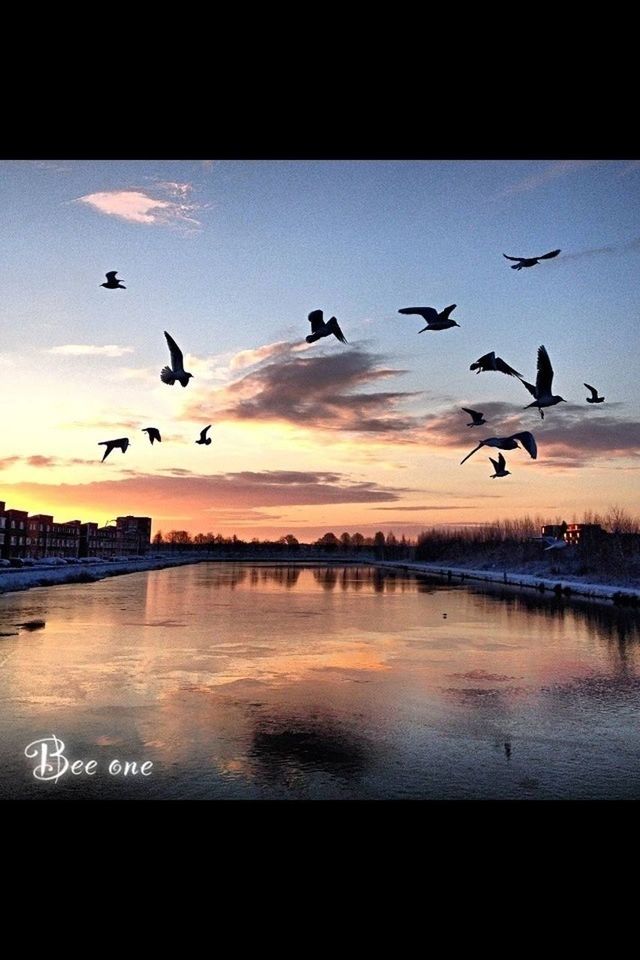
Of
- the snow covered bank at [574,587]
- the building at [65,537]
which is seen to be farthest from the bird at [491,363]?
the building at [65,537]

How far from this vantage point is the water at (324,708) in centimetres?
632

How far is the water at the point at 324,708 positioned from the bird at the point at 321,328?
380 centimetres

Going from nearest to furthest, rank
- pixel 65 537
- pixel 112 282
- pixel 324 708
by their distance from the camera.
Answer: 1. pixel 112 282
2. pixel 324 708
3. pixel 65 537

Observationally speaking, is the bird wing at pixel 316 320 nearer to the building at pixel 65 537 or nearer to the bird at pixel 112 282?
the bird at pixel 112 282

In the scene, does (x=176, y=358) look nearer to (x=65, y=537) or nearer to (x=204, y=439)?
(x=204, y=439)

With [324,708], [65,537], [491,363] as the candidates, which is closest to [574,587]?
[324,708]

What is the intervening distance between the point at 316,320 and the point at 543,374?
10.2ft

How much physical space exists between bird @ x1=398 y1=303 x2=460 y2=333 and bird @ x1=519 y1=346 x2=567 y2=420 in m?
0.95

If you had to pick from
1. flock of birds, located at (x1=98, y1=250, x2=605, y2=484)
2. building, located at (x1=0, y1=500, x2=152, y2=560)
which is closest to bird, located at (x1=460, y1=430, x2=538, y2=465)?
flock of birds, located at (x1=98, y1=250, x2=605, y2=484)

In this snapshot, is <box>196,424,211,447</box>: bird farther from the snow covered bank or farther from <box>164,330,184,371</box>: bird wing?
the snow covered bank

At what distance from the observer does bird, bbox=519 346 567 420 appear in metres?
7.29

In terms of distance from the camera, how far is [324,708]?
9320 millimetres

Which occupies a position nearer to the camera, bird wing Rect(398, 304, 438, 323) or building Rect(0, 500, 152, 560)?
bird wing Rect(398, 304, 438, 323)
